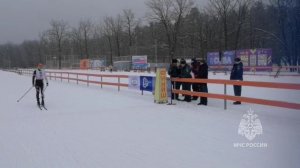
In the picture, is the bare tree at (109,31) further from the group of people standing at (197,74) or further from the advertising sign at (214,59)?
the group of people standing at (197,74)

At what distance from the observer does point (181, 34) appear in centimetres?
8069

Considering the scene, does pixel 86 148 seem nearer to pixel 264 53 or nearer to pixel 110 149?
pixel 110 149

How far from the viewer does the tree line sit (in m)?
56.0

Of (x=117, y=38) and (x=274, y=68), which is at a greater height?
(x=117, y=38)

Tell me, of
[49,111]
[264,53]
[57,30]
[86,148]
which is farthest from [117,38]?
[86,148]

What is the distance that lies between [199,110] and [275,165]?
6244 mm

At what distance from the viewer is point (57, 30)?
371 ft

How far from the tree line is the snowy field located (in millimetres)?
15723

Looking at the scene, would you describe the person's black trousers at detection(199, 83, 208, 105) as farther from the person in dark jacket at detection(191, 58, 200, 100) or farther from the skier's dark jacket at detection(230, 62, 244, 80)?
the skier's dark jacket at detection(230, 62, 244, 80)

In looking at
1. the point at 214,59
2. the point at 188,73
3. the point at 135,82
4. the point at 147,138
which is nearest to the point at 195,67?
the point at 188,73

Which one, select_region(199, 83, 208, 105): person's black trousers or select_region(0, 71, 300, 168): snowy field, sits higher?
select_region(199, 83, 208, 105): person's black trousers

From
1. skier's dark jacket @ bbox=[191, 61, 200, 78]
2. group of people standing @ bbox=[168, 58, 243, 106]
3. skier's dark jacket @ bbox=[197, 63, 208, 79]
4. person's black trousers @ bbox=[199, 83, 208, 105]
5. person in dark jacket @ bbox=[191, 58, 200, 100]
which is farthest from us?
skier's dark jacket @ bbox=[191, 61, 200, 78]

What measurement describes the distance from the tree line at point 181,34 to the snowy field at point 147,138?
51.6 feet

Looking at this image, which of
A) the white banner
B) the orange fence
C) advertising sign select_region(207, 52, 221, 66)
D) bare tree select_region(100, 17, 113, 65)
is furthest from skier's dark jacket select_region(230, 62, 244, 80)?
bare tree select_region(100, 17, 113, 65)
